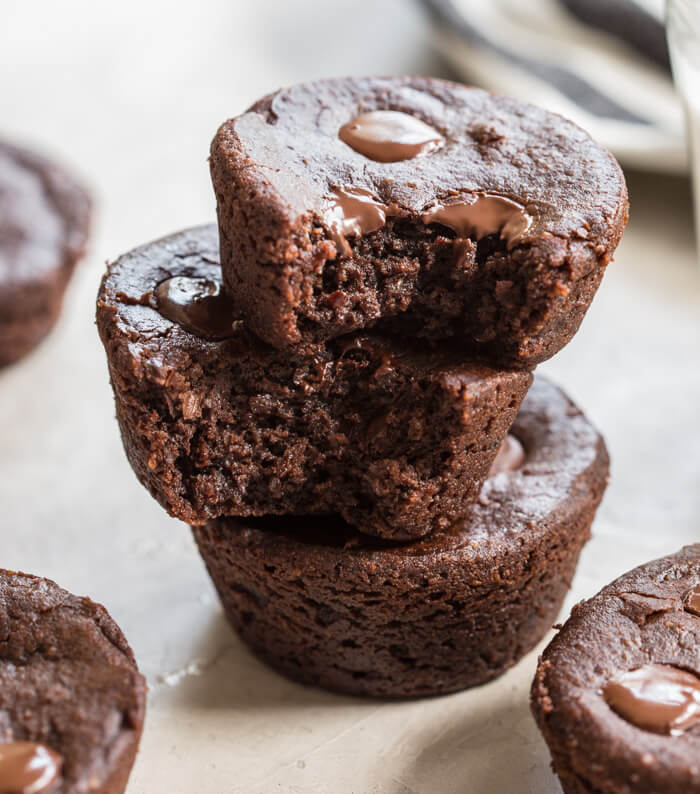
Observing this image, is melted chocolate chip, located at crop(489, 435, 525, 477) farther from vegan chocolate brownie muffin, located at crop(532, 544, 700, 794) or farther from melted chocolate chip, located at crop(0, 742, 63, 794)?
melted chocolate chip, located at crop(0, 742, 63, 794)

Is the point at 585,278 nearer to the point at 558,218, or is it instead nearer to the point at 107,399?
the point at 558,218

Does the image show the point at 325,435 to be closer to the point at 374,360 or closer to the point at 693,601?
the point at 374,360

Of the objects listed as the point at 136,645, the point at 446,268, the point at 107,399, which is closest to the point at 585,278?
the point at 446,268

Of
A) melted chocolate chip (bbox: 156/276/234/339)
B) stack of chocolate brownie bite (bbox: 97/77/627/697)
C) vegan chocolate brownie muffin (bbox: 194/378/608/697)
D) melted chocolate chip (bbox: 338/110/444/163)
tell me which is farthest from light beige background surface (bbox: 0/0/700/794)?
melted chocolate chip (bbox: 338/110/444/163)

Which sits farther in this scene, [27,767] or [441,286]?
[441,286]

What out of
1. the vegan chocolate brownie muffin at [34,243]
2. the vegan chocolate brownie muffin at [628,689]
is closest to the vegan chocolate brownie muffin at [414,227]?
the vegan chocolate brownie muffin at [628,689]

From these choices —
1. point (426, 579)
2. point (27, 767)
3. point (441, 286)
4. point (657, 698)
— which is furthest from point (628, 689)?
point (27, 767)

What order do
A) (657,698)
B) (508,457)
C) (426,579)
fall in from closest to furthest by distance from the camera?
(657,698)
(426,579)
(508,457)
